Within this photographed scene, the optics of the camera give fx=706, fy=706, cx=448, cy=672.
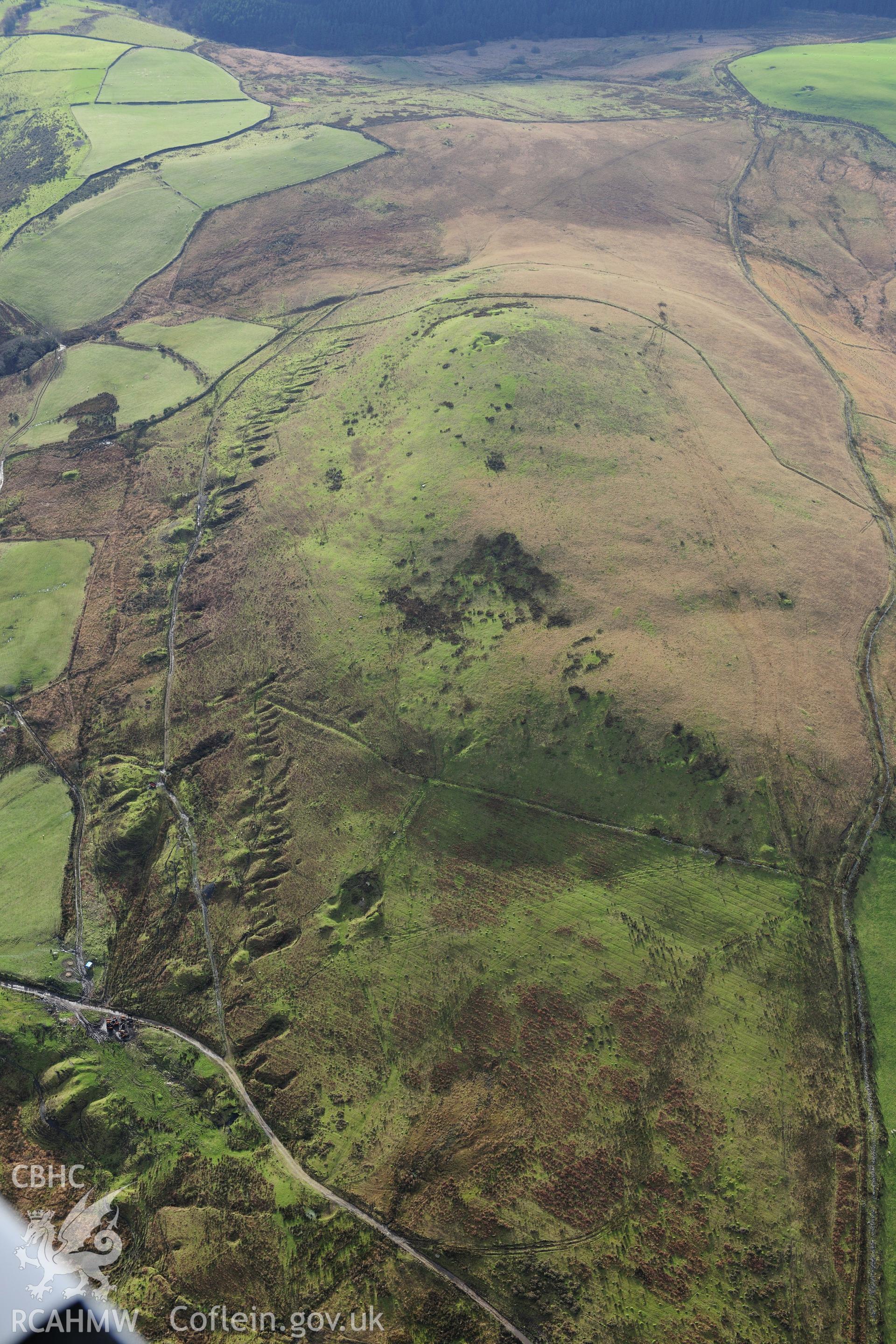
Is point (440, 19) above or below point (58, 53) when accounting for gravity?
above

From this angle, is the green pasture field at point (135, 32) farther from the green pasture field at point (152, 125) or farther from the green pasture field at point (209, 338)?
the green pasture field at point (209, 338)

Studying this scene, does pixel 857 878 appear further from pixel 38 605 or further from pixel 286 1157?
pixel 38 605

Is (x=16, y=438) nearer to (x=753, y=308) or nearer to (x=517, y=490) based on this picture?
(x=517, y=490)

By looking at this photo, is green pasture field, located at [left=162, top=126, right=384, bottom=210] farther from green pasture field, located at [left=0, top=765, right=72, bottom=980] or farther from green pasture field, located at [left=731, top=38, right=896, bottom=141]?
green pasture field, located at [left=0, top=765, right=72, bottom=980]

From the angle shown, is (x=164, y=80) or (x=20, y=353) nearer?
(x=20, y=353)

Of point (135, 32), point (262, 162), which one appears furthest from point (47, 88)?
point (262, 162)

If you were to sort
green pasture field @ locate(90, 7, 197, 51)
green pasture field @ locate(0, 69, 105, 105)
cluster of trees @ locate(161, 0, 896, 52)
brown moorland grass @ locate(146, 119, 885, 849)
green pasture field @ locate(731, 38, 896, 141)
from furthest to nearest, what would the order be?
1. cluster of trees @ locate(161, 0, 896, 52)
2. green pasture field @ locate(90, 7, 197, 51)
3. green pasture field @ locate(0, 69, 105, 105)
4. green pasture field @ locate(731, 38, 896, 141)
5. brown moorland grass @ locate(146, 119, 885, 849)

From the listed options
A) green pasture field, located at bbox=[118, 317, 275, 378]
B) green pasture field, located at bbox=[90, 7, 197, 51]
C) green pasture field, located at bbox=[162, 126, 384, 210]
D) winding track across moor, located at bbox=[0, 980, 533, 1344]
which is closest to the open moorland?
winding track across moor, located at bbox=[0, 980, 533, 1344]
